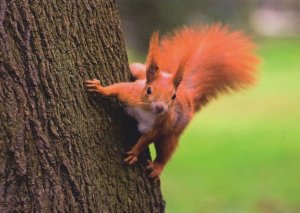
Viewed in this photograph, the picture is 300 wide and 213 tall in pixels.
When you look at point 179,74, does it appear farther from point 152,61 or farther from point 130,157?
point 130,157

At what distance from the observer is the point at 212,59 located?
4156mm

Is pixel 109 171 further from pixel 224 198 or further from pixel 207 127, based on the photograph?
pixel 207 127

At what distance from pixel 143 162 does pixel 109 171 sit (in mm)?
222

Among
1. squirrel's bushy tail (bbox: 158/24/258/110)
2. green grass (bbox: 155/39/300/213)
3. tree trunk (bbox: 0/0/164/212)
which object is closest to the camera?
tree trunk (bbox: 0/0/164/212)

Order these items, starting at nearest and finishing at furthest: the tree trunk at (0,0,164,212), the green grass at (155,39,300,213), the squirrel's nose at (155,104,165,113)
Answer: the tree trunk at (0,0,164,212)
the squirrel's nose at (155,104,165,113)
the green grass at (155,39,300,213)

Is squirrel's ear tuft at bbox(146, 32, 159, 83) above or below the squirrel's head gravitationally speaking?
above

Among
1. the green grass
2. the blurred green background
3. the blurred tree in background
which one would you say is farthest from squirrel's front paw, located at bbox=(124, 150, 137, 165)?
the blurred tree in background

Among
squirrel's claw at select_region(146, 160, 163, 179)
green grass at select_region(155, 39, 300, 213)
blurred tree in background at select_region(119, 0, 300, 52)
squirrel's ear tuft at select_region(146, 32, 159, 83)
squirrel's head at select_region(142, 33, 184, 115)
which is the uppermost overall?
squirrel's ear tuft at select_region(146, 32, 159, 83)

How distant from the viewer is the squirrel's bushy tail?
4.05m

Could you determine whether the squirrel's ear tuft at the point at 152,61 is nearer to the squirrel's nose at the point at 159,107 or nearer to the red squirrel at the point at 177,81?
the red squirrel at the point at 177,81

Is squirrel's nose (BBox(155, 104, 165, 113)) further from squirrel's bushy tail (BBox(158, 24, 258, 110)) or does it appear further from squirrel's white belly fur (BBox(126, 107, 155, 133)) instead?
squirrel's bushy tail (BBox(158, 24, 258, 110))

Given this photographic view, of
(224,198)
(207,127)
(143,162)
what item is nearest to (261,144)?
(207,127)

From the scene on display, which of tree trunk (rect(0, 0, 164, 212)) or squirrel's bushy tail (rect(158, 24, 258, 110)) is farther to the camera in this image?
squirrel's bushy tail (rect(158, 24, 258, 110))

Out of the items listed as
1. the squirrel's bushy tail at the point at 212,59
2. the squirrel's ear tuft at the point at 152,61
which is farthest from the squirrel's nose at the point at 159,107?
the squirrel's bushy tail at the point at 212,59
